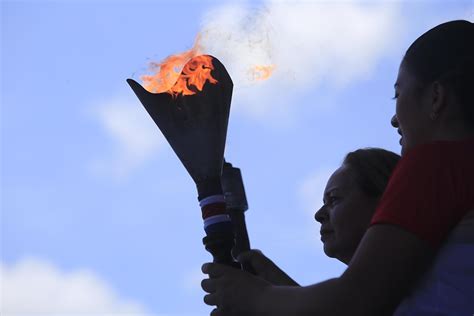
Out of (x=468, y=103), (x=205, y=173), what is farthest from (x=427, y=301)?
(x=205, y=173)

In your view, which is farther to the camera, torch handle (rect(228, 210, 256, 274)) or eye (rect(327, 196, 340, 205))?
eye (rect(327, 196, 340, 205))

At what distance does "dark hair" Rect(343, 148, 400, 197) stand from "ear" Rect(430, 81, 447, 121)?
1.17m

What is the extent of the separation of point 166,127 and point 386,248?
4.38 ft

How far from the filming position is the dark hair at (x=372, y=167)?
406 cm

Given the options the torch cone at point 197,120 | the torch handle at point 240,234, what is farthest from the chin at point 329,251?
the torch cone at point 197,120

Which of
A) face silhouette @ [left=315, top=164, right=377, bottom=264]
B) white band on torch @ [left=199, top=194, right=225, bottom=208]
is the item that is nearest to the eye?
face silhouette @ [left=315, top=164, right=377, bottom=264]

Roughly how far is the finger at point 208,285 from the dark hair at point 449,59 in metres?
1.05

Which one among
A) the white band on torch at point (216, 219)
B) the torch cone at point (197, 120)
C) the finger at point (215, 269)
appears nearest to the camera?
the finger at point (215, 269)

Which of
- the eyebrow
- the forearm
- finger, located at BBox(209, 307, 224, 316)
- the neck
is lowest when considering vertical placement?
the forearm

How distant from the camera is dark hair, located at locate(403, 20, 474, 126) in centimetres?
289

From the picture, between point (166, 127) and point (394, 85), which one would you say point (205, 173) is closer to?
point (166, 127)

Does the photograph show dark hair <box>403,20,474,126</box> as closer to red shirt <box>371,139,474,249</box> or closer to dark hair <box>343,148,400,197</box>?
red shirt <box>371,139,474,249</box>

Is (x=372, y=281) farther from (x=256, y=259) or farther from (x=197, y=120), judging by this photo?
(x=256, y=259)

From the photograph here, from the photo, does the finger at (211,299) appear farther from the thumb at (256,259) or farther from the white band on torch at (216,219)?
the thumb at (256,259)
